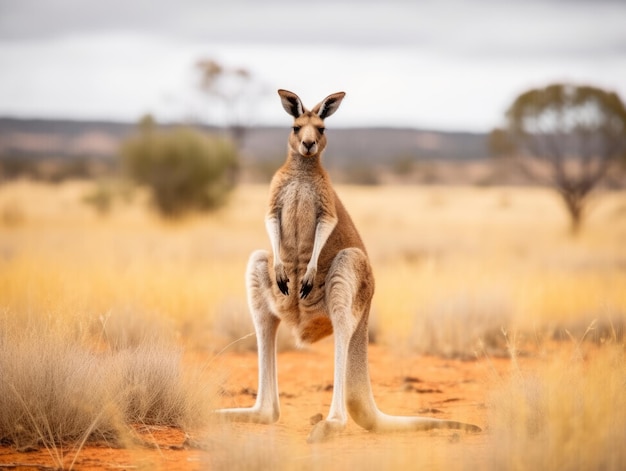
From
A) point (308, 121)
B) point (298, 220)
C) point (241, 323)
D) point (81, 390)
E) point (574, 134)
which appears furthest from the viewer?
point (574, 134)

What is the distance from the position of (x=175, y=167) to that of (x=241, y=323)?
597 inches

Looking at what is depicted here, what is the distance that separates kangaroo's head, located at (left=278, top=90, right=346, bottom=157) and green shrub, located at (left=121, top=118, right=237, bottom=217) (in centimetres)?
1820

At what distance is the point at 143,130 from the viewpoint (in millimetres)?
24344

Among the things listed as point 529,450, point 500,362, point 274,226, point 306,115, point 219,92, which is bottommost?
point 500,362

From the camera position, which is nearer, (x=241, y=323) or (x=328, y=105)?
(x=328, y=105)

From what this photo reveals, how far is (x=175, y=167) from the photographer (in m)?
23.1

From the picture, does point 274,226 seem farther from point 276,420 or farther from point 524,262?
point 524,262

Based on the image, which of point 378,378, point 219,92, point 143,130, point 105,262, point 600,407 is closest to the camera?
point 600,407

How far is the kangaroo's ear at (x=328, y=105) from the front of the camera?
5008mm

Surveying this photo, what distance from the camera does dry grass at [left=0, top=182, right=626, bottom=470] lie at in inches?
160

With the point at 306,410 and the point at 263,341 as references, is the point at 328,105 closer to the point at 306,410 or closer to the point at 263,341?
the point at 263,341

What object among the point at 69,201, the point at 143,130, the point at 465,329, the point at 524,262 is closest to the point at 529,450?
the point at 465,329

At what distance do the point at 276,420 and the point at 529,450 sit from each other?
1.89 meters

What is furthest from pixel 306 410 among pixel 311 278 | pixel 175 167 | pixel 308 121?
pixel 175 167
